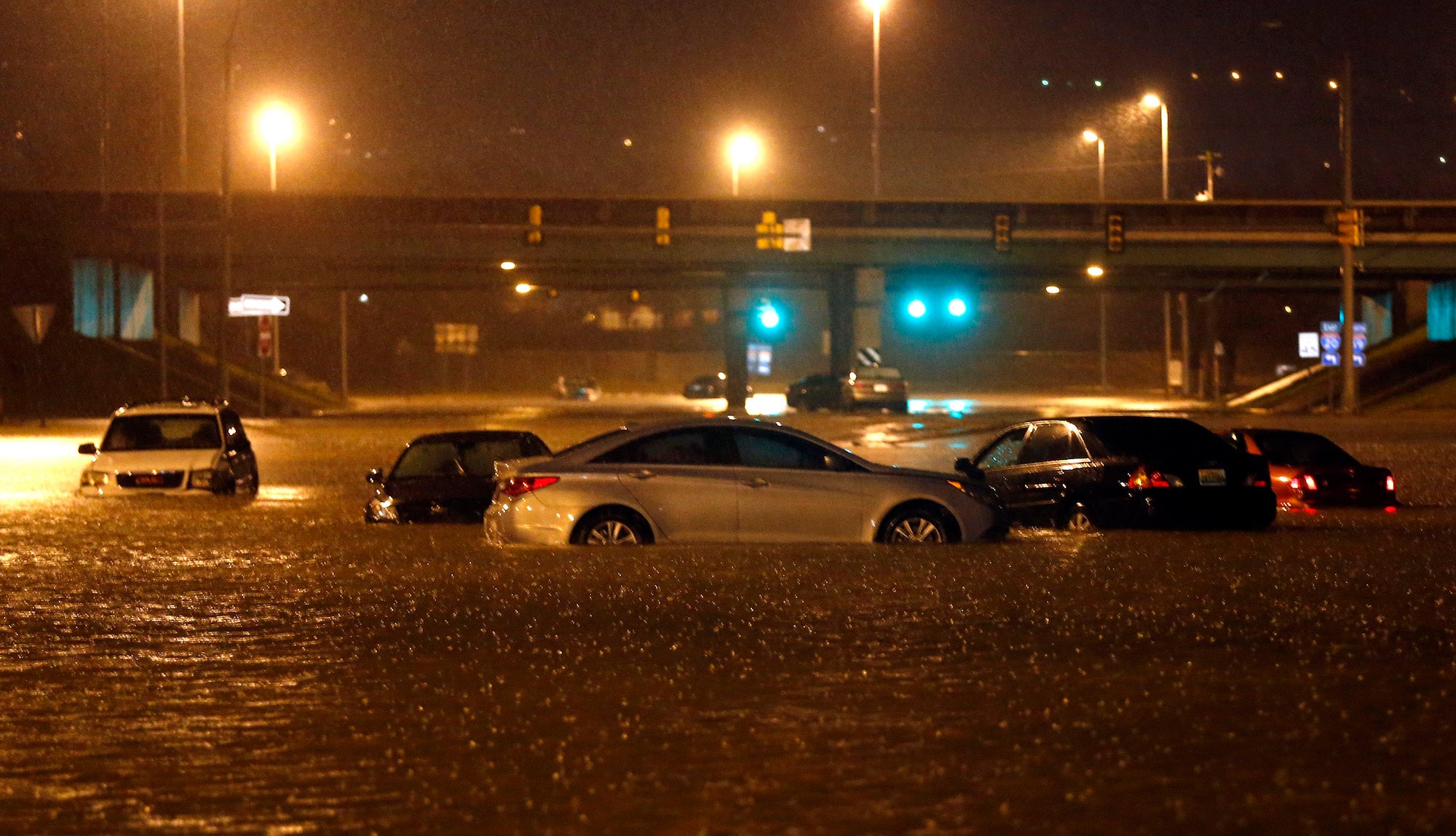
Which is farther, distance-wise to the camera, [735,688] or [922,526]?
[922,526]

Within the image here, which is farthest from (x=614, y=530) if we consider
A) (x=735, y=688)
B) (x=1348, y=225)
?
(x=1348, y=225)

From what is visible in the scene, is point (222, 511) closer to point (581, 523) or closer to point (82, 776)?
point (581, 523)

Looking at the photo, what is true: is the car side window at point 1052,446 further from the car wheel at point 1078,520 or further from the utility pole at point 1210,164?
the utility pole at point 1210,164

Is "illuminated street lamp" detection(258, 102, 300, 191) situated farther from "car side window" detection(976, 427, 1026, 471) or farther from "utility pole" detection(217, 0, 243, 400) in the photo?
"car side window" detection(976, 427, 1026, 471)

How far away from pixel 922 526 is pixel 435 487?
616cm

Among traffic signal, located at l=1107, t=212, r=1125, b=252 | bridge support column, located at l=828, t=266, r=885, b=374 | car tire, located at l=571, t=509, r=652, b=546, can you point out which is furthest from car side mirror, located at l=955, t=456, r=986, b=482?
bridge support column, located at l=828, t=266, r=885, b=374

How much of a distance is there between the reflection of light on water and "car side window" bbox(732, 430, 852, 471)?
32.8 feet

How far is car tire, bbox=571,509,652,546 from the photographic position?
14.8 m

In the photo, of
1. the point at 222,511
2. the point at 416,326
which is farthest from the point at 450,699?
the point at 416,326

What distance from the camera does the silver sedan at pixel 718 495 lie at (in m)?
14.7

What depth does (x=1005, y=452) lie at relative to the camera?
60.8 feet

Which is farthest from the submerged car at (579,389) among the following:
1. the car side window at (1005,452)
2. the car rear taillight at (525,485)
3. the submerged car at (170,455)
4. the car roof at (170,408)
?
the car rear taillight at (525,485)

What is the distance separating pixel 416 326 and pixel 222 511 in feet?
318

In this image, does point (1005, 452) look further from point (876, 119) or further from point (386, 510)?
point (876, 119)
